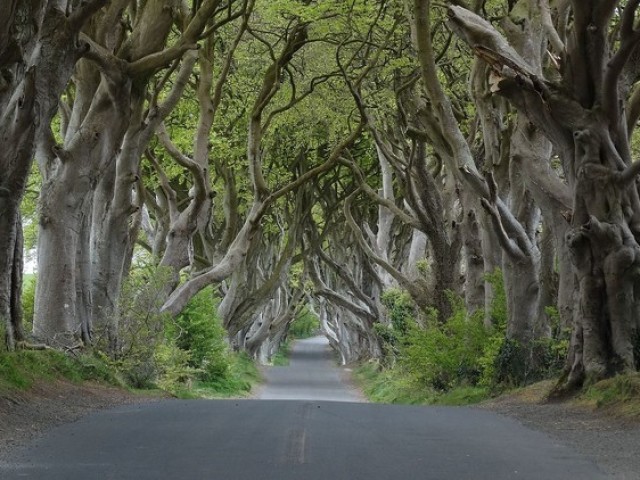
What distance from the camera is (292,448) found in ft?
28.3

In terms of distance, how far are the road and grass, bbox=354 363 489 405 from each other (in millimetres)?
5688

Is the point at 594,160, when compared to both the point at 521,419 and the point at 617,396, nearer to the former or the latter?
the point at 617,396

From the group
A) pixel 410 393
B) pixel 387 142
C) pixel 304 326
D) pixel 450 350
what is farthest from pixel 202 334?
pixel 304 326

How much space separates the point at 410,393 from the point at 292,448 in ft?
48.3

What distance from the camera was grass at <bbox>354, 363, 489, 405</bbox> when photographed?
60.3 feet

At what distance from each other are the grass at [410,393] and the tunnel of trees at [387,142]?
113 cm

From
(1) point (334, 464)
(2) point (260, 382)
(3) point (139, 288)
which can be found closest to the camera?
(1) point (334, 464)

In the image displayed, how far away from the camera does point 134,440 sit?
9195 millimetres

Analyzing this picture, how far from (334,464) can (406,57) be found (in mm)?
15945

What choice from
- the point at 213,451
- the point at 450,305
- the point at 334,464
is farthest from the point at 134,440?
the point at 450,305

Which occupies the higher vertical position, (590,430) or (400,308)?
(400,308)

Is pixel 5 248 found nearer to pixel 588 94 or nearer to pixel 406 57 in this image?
pixel 588 94

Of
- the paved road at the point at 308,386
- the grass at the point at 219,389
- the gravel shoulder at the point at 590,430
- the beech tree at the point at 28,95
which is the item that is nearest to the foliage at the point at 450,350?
the gravel shoulder at the point at 590,430

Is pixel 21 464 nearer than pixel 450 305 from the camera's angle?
Yes
